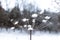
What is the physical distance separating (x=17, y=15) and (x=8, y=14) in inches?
3.5

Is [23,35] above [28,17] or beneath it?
beneath

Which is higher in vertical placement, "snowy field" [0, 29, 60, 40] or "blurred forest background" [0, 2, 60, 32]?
"blurred forest background" [0, 2, 60, 32]

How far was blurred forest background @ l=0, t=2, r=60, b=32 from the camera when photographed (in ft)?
4.29

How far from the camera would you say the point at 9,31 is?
4.44ft

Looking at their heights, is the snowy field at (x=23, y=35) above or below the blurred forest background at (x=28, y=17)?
below

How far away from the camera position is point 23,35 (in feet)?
4.40

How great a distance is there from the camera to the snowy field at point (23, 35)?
1316mm

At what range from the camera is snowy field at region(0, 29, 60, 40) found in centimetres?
132

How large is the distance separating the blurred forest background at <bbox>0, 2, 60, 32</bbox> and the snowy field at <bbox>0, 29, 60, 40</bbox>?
41 millimetres

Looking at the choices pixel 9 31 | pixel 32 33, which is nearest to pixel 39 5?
pixel 32 33

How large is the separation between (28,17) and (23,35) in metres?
0.18

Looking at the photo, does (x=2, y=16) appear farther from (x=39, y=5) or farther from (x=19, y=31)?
(x=39, y=5)

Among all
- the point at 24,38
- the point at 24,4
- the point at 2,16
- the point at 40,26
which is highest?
the point at 24,4

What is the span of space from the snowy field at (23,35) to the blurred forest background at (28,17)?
4 centimetres
